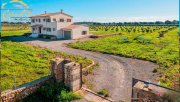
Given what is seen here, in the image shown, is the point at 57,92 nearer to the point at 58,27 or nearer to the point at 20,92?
the point at 20,92

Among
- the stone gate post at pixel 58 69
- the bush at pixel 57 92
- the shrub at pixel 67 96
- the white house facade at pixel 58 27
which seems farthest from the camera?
the white house facade at pixel 58 27

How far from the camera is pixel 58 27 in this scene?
1687 inches

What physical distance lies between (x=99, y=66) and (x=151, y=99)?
36.5ft

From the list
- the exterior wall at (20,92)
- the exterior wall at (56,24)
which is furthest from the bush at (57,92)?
the exterior wall at (56,24)

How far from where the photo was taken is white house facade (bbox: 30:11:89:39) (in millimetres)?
42250

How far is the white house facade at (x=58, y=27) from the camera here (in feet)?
139

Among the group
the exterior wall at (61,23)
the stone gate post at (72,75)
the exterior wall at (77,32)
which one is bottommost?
the stone gate post at (72,75)

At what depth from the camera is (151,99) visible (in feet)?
28.7

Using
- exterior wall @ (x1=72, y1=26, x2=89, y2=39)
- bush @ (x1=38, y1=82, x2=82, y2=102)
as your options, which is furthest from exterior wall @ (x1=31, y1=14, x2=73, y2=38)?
bush @ (x1=38, y1=82, x2=82, y2=102)

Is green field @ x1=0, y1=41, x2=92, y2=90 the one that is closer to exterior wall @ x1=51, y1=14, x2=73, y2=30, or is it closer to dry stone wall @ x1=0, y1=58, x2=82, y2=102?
dry stone wall @ x1=0, y1=58, x2=82, y2=102

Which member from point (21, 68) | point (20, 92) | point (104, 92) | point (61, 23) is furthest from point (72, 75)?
point (61, 23)

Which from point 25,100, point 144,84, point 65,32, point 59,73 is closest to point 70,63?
point 59,73

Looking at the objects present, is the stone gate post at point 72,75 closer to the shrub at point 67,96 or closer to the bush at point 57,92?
the bush at point 57,92

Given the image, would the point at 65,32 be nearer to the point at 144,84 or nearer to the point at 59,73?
the point at 59,73
